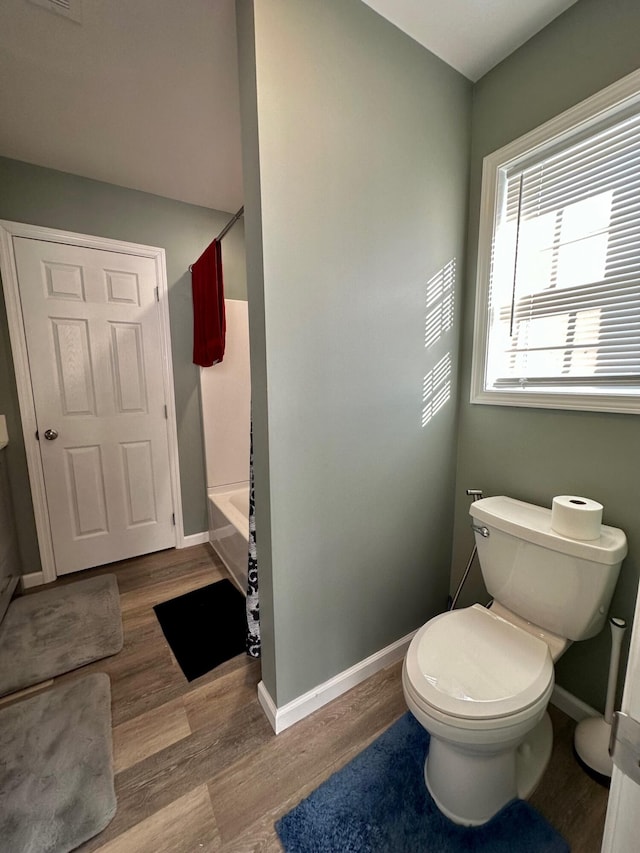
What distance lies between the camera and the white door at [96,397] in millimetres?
2043

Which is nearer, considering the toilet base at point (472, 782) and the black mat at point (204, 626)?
the toilet base at point (472, 782)

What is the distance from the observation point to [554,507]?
3.77ft

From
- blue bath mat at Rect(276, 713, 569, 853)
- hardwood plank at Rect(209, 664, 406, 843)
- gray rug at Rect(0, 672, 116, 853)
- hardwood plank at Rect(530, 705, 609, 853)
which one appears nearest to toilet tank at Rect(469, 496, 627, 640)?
hardwood plank at Rect(530, 705, 609, 853)

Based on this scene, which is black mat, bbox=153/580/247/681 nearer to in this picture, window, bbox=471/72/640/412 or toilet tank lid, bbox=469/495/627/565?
toilet tank lid, bbox=469/495/627/565

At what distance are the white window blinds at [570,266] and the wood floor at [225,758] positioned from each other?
1.34 m

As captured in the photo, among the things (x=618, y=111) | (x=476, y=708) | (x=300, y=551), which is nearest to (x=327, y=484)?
(x=300, y=551)

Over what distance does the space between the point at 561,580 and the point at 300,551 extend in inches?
34.9

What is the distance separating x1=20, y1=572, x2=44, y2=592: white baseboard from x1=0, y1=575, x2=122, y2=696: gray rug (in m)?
0.12

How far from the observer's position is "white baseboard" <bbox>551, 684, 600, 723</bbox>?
1266 mm

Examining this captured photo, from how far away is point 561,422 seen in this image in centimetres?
128

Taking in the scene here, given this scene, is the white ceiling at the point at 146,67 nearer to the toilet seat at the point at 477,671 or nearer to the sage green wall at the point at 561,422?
the sage green wall at the point at 561,422

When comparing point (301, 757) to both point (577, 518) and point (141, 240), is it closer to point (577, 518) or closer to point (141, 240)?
point (577, 518)

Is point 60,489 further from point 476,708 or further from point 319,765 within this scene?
point 476,708

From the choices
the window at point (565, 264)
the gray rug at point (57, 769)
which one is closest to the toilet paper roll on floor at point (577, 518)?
the window at point (565, 264)
